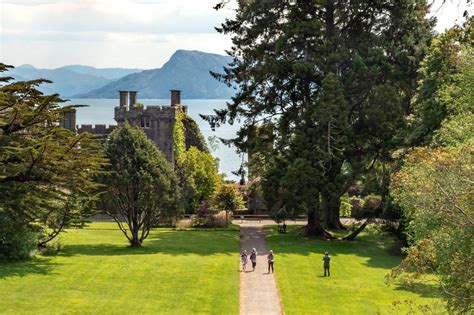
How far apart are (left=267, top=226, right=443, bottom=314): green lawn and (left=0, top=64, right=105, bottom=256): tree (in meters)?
9.79

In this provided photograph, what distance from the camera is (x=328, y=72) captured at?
131ft

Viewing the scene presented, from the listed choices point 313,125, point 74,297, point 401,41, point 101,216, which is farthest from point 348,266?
point 101,216

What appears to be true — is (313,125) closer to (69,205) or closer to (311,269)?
(311,269)

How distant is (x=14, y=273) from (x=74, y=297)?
4575 mm

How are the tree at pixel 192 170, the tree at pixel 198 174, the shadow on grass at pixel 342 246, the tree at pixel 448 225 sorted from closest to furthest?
the tree at pixel 448 225
the shadow on grass at pixel 342 246
the tree at pixel 192 170
the tree at pixel 198 174

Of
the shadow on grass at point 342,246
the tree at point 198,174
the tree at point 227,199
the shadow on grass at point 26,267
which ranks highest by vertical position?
the tree at point 198,174

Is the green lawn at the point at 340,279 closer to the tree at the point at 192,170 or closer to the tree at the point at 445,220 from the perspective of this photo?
the tree at the point at 445,220

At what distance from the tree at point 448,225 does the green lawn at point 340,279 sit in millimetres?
2534

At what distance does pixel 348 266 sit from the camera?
31.4 m

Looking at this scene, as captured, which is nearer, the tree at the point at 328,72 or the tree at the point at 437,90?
the tree at the point at 437,90

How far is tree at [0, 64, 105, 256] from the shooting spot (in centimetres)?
2388

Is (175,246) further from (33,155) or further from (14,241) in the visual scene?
(33,155)

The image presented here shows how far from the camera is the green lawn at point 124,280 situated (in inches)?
875

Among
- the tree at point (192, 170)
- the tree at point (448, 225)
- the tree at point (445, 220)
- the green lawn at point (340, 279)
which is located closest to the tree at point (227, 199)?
the tree at point (192, 170)
